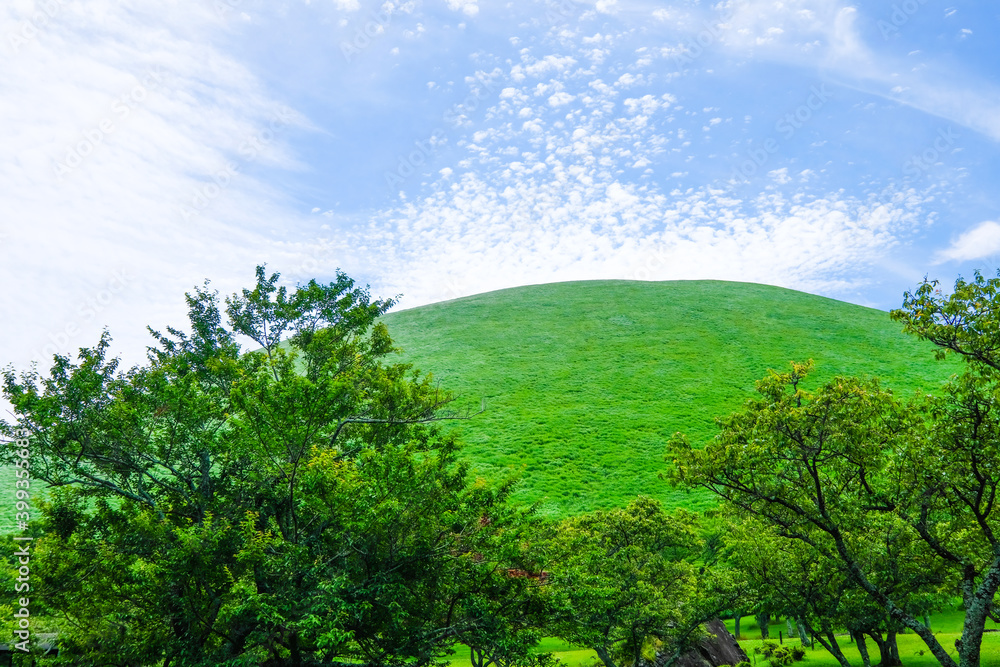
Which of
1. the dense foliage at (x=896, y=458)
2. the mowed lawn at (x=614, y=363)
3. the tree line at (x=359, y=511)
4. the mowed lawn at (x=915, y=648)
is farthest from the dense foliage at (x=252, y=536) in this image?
the mowed lawn at (x=614, y=363)

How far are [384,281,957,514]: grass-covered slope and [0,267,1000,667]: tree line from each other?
35471 mm

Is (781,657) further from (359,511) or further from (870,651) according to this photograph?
(359,511)

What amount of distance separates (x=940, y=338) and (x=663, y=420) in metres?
56.9

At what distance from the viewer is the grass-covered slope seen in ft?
197

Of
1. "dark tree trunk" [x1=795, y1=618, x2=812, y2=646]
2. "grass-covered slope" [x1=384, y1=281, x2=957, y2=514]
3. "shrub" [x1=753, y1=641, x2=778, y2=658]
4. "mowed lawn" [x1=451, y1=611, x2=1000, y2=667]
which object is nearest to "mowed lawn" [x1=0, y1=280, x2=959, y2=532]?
"grass-covered slope" [x1=384, y1=281, x2=957, y2=514]

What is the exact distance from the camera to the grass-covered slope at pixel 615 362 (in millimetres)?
60188

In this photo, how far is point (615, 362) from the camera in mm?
84875

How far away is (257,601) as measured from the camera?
503 inches

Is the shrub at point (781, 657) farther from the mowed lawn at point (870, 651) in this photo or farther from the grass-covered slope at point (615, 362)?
the grass-covered slope at point (615, 362)

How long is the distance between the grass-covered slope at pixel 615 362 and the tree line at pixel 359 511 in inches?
1397

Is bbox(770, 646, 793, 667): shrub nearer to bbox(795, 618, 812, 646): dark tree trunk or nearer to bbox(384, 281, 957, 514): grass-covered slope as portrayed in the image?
bbox(795, 618, 812, 646): dark tree trunk

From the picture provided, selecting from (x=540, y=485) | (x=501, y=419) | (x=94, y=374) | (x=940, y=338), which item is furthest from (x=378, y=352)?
(x=501, y=419)

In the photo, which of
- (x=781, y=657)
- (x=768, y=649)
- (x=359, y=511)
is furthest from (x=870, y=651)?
(x=359, y=511)

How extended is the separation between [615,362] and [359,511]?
242ft
